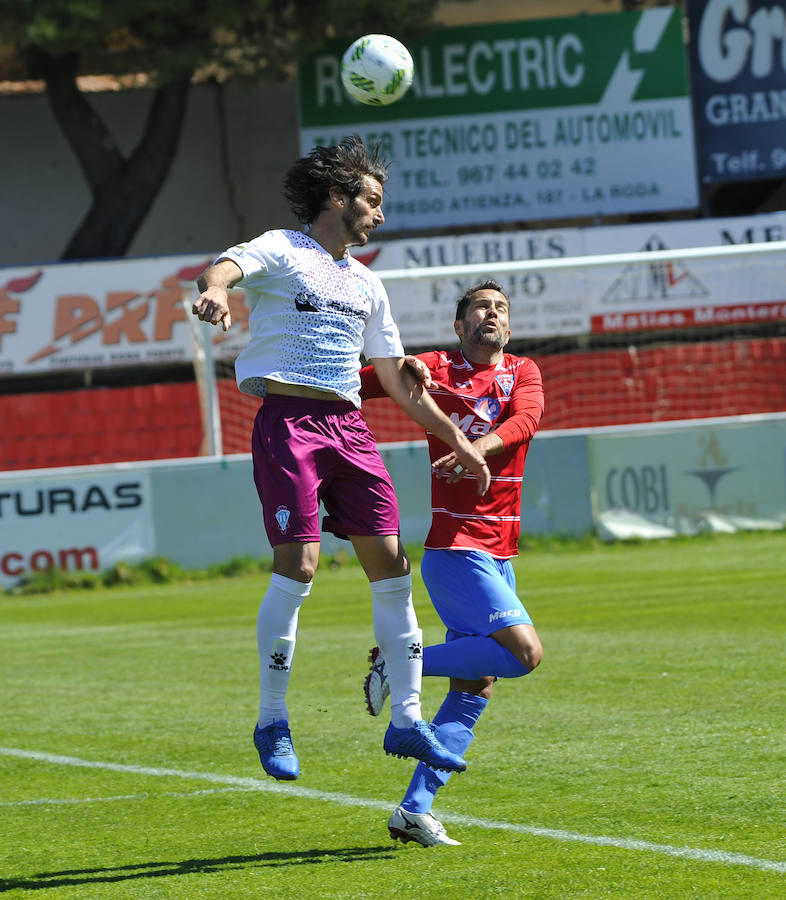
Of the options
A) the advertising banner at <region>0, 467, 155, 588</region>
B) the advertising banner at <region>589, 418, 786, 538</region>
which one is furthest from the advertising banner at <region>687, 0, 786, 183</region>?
the advertising banner at <region>0, 467, 155, 588</region>

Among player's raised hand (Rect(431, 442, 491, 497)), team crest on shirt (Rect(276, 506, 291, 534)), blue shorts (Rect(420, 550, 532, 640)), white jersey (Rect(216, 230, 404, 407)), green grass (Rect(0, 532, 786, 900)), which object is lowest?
green grass (Rect(0, 532, 786, 900))

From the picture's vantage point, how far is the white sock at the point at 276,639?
528cm

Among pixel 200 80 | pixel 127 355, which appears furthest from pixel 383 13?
pixel 127 355

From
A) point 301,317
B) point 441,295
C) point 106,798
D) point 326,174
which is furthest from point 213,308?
point 441,295

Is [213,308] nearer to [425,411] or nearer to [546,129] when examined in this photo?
[425,411]

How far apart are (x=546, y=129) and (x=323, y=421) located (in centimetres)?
2234

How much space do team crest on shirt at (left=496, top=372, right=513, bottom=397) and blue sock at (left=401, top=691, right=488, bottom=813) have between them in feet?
3.79

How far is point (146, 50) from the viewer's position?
2597 cm

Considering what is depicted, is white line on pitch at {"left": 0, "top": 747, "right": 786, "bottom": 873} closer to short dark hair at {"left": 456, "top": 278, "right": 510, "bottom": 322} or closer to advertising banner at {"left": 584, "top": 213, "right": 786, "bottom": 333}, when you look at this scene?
short dark hair at {"left": 456, "top": 278, "right": 510, "bottom": 322}

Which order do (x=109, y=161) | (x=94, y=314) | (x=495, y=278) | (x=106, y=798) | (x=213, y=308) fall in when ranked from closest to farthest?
(x=213, y=308), (x=106, y=798), (x=495, y=278), (x=94, y=314), (x=109, y=161)

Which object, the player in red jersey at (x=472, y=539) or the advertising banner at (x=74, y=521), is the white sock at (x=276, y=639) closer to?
the player in red jersey at (x=472, y=539)

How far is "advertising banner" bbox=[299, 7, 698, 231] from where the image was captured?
1051 inches

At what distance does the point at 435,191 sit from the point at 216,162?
6232 millimetres

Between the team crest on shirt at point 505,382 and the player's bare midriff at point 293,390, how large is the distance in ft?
2.54
